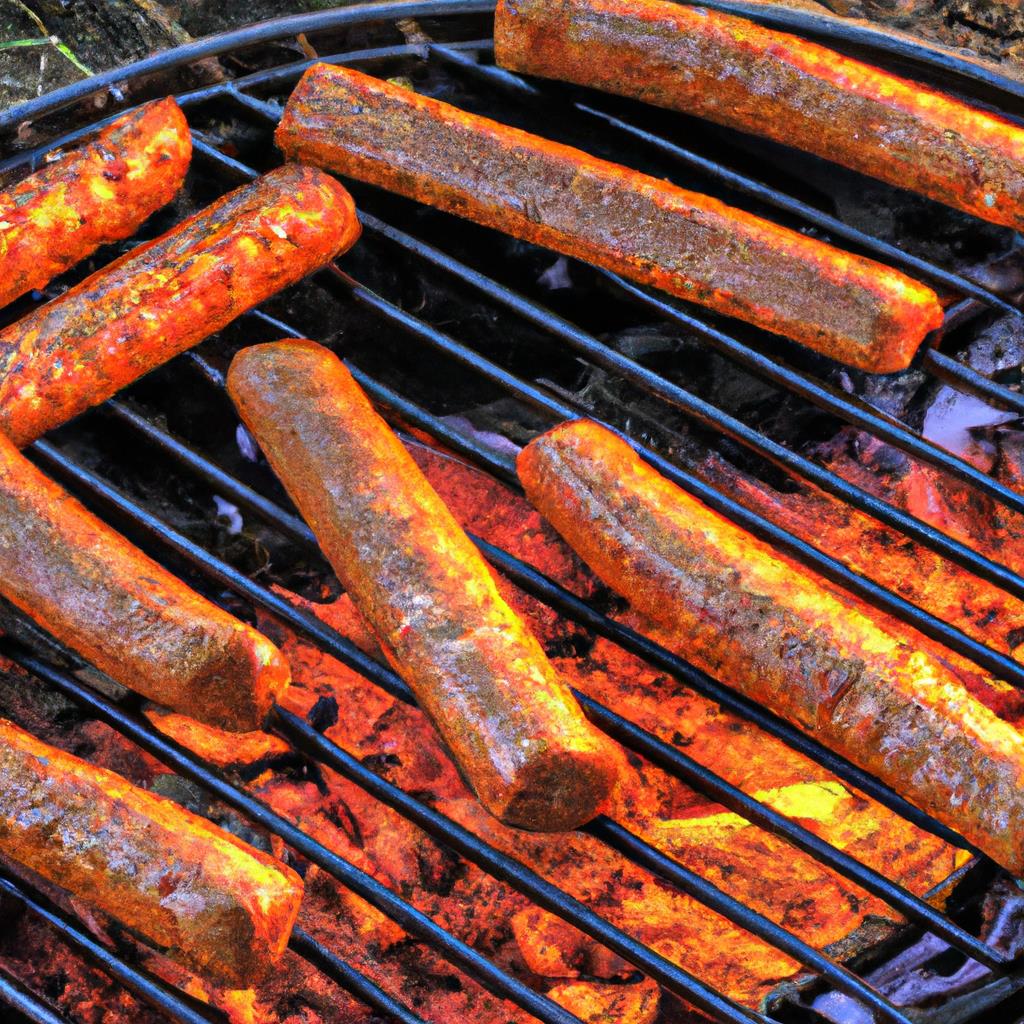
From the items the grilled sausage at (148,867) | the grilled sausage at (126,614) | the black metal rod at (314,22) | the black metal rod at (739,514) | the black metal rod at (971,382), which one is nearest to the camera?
the grilled sausage at (148,867)

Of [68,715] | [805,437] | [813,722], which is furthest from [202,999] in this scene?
[805,437]

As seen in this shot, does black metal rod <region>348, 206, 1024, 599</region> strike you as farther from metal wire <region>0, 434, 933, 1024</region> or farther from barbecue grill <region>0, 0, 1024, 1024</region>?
metal wire <region>0, 434, 933, 1024</region>

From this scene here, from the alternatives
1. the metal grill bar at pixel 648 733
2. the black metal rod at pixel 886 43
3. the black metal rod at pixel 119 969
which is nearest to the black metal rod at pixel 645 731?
the metal grill bar at pixel 648 733

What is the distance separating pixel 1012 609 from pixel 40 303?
209 cm

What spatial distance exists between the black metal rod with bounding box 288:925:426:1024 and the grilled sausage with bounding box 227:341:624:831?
0.38 m

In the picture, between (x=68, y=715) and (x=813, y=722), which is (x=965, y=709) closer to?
(x=813, y=722)

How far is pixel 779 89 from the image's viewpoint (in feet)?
6.91

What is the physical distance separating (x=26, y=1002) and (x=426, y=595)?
93 cm

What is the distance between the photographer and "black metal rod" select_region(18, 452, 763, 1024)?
70.4 inches

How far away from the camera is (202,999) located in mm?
2006

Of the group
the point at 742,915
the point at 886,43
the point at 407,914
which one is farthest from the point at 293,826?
the point at 886,43

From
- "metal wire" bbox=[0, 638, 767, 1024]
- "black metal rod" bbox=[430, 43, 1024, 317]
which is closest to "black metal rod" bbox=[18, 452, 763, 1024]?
"metal wire" bbox=[0, 638, 767, 1024]

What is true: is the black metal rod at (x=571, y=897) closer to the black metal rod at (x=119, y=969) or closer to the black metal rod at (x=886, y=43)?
the black metal rod at (x=119, y=969)

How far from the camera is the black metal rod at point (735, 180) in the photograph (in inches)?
84.2
